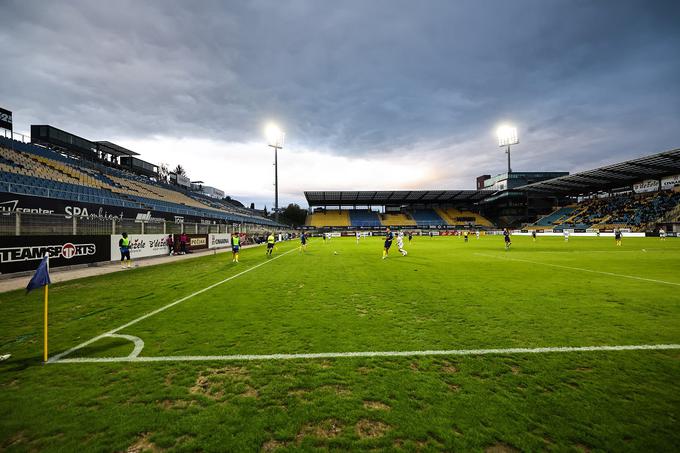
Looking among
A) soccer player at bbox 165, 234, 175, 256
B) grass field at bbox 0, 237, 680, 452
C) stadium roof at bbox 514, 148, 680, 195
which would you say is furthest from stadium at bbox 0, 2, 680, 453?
stadium roof at bbox 514, 148, 680, 195

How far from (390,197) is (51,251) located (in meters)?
70.9

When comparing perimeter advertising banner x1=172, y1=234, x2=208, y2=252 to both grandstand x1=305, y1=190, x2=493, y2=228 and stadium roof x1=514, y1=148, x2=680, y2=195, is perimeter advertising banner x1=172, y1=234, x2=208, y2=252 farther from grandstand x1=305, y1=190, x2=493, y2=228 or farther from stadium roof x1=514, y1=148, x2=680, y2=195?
stadium roof x1=514, y1=148, x2=680, y2=195

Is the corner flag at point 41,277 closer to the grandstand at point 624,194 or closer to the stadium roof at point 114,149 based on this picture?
the stadium roof at point 114,149

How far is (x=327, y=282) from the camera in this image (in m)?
9.90

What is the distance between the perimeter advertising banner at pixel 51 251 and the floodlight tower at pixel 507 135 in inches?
2720

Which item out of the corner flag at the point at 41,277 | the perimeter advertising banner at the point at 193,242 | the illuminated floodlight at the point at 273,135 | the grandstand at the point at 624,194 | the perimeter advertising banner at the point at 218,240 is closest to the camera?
the corner flag at the point at 41,277

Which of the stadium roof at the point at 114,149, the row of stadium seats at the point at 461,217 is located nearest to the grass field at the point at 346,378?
the stadium roof at the point at 114,149

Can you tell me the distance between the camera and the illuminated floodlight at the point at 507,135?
61000mm

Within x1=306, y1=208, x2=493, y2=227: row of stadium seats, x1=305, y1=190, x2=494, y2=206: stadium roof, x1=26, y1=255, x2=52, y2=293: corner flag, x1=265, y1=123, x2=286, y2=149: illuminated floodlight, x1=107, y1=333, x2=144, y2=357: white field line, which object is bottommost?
x1=107, y1=333, x2=144, y2=357: white field line

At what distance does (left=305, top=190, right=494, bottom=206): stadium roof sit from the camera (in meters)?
74.8

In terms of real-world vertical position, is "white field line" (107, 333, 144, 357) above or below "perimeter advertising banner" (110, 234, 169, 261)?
below

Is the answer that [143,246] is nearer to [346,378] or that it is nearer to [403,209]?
[346,378]

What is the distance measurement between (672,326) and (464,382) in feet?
16.1

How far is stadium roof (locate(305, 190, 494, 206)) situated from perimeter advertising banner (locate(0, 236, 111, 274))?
5812 centimetres
